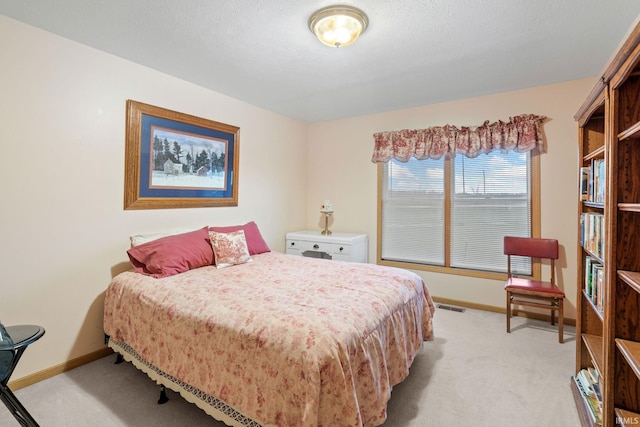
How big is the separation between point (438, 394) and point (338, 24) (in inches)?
98.1

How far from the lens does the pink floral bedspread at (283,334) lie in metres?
1.27

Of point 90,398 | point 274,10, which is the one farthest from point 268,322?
point 274,10

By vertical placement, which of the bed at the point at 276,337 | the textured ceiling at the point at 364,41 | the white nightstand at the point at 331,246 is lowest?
the bed at the point at 276,337

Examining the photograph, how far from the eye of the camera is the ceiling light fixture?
1834mm

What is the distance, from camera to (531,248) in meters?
3.06

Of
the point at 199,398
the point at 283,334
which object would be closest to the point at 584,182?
the point at 283,334

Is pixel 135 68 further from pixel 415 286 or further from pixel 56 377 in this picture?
pixel 415 286

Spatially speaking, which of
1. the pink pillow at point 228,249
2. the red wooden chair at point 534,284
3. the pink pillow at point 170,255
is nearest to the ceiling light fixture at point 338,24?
the pink pillow at point 228,249

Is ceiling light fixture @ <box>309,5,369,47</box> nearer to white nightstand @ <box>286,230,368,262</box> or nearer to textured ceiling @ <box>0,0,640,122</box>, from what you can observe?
textured ceiling @ <box>0,0,640,122</box>

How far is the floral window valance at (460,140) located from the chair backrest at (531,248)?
37.2 inches

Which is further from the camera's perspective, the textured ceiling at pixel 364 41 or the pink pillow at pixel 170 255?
the pink pillow at pixel 170 255

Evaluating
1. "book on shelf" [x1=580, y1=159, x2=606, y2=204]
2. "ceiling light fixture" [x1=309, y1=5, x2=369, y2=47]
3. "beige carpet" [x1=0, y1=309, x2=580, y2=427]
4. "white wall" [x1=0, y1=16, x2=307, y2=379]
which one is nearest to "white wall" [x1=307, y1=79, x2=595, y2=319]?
"beige carpet" [x1=0, y1=309, x2=580, y2=427]

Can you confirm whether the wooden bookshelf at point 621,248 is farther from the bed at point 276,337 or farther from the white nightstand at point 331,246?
the white nightstand at point 331,246

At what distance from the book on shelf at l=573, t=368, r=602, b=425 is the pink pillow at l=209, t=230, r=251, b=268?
100 inches
